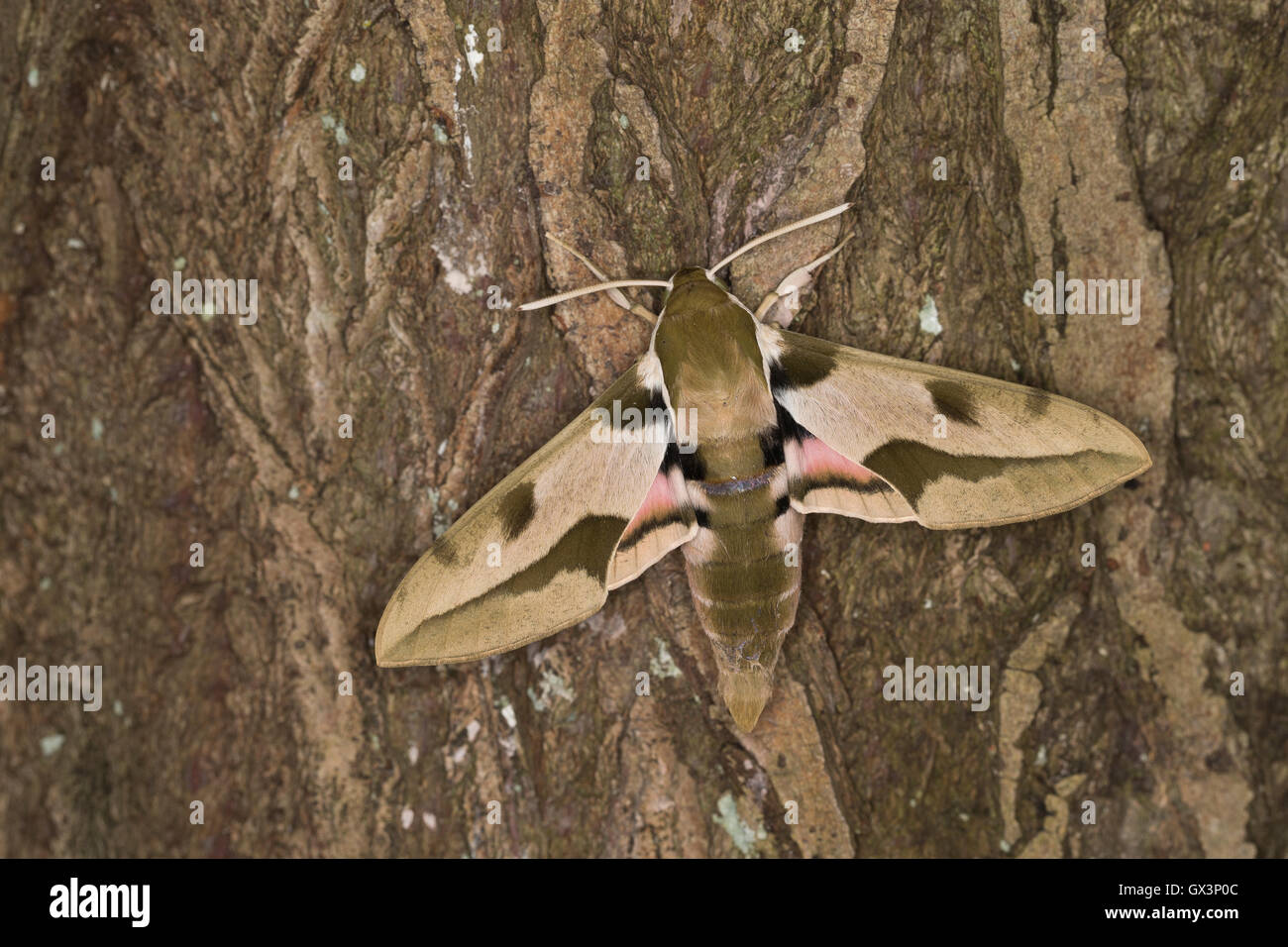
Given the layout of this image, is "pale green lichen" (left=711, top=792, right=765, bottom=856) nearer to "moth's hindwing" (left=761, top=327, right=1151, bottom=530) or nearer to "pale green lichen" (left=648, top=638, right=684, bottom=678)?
"pale green lichen" (left=648, top=638, right=684, bottom=678)

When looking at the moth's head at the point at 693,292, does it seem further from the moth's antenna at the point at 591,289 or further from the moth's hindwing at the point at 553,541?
the moth's hindwing at the point at 553,541

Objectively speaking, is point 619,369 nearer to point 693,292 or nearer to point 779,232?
point 693,292

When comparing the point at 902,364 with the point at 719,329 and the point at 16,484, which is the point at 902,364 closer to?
the point at 719,329

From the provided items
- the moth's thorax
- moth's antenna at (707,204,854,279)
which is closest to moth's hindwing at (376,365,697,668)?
the moth's thorax

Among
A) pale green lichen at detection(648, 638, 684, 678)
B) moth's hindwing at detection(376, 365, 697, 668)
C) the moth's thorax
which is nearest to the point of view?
the moth's thorax

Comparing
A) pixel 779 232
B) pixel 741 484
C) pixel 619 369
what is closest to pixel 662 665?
pixel 741 484

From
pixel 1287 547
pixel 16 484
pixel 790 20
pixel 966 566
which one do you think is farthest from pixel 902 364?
pixel 16 484
